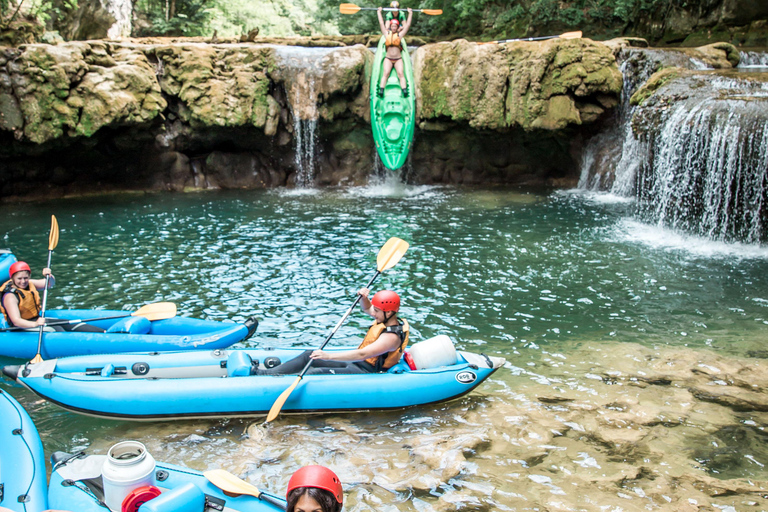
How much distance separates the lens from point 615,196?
11.6 m

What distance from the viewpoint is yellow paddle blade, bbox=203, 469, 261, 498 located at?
9.71 ft

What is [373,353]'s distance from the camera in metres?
4.53

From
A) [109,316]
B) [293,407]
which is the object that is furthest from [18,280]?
[293,407]

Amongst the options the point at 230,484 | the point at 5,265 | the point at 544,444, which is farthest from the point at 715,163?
the point at 5,265

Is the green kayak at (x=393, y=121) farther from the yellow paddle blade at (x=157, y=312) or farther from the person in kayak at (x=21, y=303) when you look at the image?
the person in kayak at (x=21, y=303)

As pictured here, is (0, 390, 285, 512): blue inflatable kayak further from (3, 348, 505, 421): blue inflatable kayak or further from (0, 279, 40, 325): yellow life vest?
(0, 279, 40, 325): yellow life vest

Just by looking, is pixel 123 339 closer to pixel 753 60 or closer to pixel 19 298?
pixel 19 298

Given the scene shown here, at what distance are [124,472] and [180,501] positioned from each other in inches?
10.9

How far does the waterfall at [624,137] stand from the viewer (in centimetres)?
1125

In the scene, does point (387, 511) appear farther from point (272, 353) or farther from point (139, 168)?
point (139, 168)

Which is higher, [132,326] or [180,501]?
[180,501]

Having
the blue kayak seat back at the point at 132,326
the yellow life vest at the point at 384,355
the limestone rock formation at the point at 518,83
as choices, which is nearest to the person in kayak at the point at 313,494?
the yellow life vest at the point at 384,355

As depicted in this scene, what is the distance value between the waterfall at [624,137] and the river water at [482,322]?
528mm

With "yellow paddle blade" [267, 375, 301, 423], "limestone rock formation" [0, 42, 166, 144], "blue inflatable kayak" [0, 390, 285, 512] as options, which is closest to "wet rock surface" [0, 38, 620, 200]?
"limestone rock formation" [0, 42, 166, 144]
